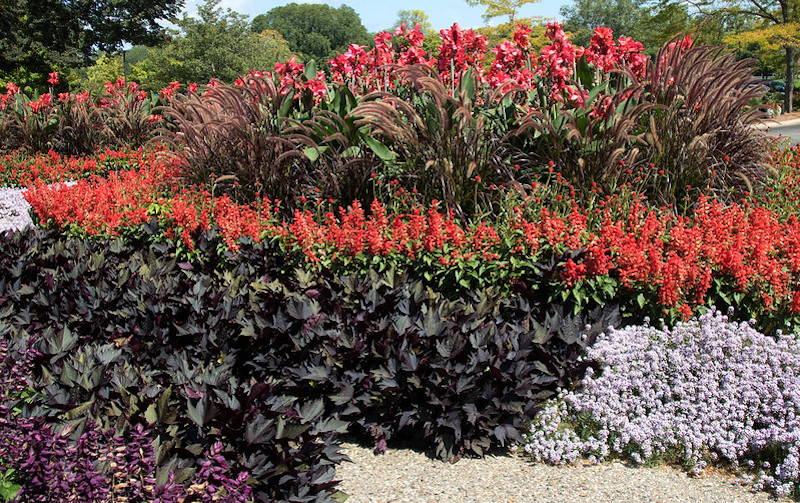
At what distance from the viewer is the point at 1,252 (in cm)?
487

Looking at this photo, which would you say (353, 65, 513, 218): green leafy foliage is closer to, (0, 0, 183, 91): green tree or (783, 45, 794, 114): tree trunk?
(783, 45, 794, 114): tree trunk

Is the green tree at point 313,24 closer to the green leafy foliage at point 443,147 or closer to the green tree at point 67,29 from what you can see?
the green tree at point 67,29

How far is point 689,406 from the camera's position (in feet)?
10.4

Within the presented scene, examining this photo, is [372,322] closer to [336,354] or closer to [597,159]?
[336,354]

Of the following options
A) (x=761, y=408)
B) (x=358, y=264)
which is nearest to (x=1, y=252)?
(x=358, y=264)

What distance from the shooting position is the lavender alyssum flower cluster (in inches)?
117

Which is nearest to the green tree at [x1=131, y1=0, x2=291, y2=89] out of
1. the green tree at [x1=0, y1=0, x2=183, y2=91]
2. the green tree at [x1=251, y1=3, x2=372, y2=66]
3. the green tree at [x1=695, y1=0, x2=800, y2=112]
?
the green tree at [x1=0, y1=0, x2=183, y2=91]

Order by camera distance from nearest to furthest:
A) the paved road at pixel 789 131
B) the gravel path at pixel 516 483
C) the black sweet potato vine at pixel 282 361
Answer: the black sweet potato vine at pixel 282 361 < the gravel path at pixel 516 483 < the paved road at pixel 789 131

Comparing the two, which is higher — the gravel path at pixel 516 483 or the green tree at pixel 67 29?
the green tree at pixel 67 29

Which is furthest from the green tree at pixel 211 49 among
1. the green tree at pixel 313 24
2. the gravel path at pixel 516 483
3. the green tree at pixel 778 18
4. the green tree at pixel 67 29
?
the green tree at pixel 313 24

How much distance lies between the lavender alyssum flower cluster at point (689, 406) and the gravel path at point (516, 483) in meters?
0.08

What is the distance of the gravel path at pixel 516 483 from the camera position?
8.93 ft

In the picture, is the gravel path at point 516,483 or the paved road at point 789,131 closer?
the gravel path at point 516,483

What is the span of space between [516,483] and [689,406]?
1.02 m
